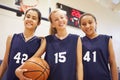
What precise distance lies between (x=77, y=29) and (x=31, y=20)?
2.64m

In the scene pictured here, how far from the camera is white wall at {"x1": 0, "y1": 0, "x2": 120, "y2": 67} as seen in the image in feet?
10.6

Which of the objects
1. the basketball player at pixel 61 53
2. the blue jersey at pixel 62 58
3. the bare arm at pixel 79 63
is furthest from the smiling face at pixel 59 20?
the bare arm at pixel 79 63

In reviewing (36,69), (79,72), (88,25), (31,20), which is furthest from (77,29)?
(36,69)

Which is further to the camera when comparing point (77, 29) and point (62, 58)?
point (77, 29)

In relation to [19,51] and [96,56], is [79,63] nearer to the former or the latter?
[96,56]

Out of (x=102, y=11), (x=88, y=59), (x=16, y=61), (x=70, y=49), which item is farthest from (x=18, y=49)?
(x=102, y=11)

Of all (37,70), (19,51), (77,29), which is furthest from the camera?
(77,29)

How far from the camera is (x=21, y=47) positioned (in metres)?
1.81

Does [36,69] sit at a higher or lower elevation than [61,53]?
lower

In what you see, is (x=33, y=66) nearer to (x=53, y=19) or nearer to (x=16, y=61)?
(x=16, y=61)

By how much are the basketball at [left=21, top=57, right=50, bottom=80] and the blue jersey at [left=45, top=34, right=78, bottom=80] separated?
0.09 meters

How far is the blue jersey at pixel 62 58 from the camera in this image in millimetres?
1635

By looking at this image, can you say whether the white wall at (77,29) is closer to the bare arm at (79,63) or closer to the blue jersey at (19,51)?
the blue jersey at (19,51)

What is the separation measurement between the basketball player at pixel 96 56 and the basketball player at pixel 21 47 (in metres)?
0.46
